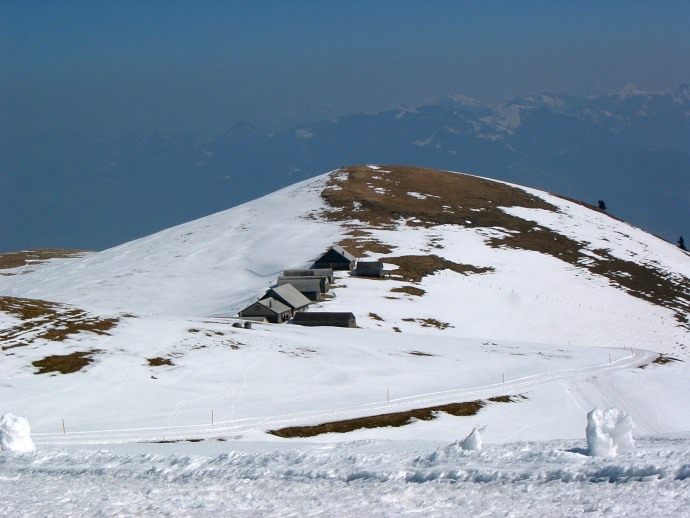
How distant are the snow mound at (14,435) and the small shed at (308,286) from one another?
224ft

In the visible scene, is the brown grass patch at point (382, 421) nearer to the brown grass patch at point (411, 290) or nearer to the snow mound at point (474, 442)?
the snow mound at point (474, 442)

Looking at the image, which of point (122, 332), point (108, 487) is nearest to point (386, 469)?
point (108, 487)

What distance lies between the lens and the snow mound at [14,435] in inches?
1052

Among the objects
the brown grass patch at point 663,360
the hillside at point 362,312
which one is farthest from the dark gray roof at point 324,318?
the brown grass patch at point 663,360

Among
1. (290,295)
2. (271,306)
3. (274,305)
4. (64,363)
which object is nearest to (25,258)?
(290,295)

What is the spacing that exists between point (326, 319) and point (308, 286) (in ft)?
48.5

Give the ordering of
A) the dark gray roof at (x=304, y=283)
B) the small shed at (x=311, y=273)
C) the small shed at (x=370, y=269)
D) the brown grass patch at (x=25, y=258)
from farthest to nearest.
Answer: the brown grass patch at (x=25, y=258) < the small shed at (x=370, y=269) < the small shed at (x=311, y=273) < the dark gray roof at (x=304, y=283)

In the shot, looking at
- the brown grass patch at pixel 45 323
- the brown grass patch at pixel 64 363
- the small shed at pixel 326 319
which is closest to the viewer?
the brown grass patch at pixel 64 363

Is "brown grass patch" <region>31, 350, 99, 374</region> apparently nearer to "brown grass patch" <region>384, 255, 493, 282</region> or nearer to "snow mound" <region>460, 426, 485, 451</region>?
"snow mound" <region>460, 426, 485, 451</region>

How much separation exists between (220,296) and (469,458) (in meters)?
82.8

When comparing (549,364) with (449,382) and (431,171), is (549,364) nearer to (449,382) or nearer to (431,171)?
A: (449,382)

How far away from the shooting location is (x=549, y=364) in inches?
2657

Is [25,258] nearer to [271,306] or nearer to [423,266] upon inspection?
[423,266]

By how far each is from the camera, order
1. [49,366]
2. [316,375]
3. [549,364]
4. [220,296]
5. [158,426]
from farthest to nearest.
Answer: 1. [220,296]
2. [549,364]
3. [316,375]
4. [49,366]
5. [158,426]
